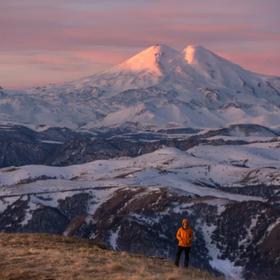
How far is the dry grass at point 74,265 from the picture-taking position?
137 feet

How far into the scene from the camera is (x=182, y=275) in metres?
45.0

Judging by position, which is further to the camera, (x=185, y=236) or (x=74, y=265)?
(x=185, y=236)

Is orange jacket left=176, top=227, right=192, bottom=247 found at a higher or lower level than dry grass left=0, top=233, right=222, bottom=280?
higher

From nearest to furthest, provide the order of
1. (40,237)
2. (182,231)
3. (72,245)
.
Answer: (182,231) < (72,245) < (40,237)

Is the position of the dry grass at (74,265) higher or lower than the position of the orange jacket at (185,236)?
lower

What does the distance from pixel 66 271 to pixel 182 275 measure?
6354 mm

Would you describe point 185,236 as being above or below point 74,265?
above

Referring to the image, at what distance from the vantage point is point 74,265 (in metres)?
44.7

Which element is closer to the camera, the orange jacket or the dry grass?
the dry grass

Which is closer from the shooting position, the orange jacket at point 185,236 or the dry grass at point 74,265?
the dry grass at point 74,265

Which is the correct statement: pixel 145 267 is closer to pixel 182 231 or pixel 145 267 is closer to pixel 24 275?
pixel 182 231

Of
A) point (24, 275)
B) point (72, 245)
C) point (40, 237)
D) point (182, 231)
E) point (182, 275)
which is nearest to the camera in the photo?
point (24, 275)

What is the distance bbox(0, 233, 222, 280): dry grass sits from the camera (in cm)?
4181

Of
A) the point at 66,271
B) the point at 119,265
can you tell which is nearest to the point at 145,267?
the point at 119,265
